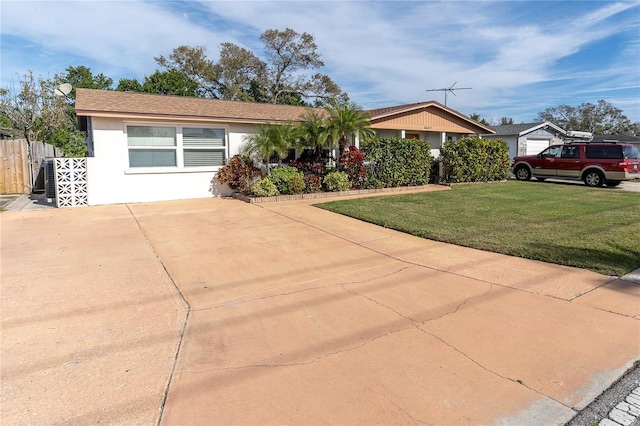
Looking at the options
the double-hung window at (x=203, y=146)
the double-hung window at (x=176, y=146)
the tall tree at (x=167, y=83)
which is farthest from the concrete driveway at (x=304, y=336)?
the tall tree at (x=167, y=83)

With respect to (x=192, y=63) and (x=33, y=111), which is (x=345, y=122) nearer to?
(x=33, y=111)

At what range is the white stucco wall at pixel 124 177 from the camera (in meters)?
10.9

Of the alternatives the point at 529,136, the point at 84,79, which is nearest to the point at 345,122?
the point at 529,136

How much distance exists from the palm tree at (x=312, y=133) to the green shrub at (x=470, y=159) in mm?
6494

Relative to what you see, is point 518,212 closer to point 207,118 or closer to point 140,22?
point 207,118

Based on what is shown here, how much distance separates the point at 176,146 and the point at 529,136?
2596 cm

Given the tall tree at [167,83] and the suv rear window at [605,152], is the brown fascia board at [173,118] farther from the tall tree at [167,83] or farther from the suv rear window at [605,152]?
the tall tree at [167,83]

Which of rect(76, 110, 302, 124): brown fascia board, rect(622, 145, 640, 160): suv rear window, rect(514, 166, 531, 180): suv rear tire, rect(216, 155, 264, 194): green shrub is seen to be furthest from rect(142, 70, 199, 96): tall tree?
rect(622, 145, 640, 160): suv rear window

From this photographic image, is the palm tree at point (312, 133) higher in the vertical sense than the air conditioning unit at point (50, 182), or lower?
higher

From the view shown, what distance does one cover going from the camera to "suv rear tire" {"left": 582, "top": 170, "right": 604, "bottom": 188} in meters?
16.1

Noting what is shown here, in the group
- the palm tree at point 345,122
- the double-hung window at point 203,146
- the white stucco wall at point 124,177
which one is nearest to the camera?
the white stucco wall at point 124,177

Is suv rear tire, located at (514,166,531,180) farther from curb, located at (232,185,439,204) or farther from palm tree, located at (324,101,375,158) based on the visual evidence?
palm tree, located at (324,101,375,158)

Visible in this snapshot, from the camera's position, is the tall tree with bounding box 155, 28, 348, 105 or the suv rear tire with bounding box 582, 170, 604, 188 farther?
the tall tree with bounding box 155, 28, 348, 105

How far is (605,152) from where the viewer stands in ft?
52.4
